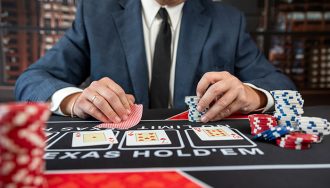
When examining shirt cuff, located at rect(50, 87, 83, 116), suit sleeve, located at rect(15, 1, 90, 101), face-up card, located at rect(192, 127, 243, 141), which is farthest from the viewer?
suit sleeve, located at rect(15, 1, 90, 101)

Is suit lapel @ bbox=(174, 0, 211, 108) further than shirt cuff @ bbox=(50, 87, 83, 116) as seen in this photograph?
Yes

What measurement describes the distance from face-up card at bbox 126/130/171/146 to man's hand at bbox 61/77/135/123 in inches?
7.0

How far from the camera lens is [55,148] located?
0.81m

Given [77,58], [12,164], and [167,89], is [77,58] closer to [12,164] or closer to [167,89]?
[167,89]

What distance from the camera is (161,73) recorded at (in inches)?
66.4

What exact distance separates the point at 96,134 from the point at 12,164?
0.47m

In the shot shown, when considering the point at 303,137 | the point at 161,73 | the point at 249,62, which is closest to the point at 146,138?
the point at 303,137

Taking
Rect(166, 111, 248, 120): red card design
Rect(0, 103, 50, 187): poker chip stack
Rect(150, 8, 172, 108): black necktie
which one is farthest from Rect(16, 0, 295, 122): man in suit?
Rect(0, 103, 50, 187): poker chip stack

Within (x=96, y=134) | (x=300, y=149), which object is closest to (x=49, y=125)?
(x=96, y=134)

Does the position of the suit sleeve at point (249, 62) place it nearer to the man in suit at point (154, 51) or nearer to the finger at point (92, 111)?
the man in suit at point (154, 51)

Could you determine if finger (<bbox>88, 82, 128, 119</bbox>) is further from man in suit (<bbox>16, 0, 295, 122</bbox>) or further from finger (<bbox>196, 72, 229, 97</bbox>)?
man in suit (<bbox>16, 0, 295, 122</bbox>)

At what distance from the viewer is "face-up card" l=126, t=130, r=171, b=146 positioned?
842 millimetres

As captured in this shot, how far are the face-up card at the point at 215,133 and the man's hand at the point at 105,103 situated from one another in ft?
→ 0.91

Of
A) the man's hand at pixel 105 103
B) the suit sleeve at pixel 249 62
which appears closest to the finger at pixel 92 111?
the man's hand at pixel 105 103
